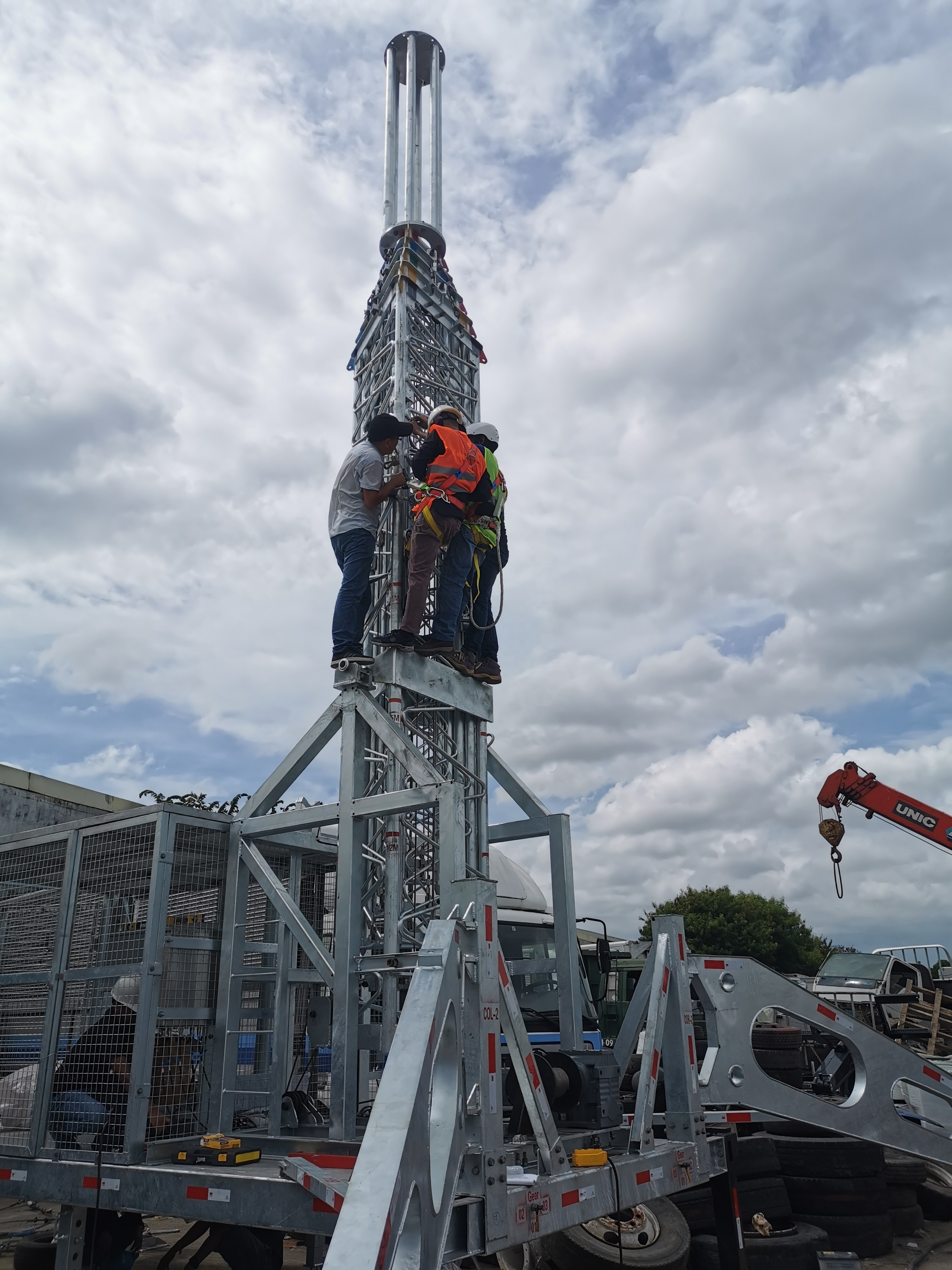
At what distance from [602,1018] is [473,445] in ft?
39.3

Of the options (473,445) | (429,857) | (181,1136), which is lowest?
(181,1136)

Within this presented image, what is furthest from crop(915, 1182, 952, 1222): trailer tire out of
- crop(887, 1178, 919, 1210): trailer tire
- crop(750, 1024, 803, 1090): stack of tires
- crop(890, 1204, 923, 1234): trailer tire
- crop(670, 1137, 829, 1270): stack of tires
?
crop(670, 1137, 829, 1270): stack of tires

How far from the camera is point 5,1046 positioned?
7.57 meters

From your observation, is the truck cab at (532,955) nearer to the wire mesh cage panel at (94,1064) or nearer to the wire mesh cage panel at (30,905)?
the wire mesh cage panel at (94,1064)

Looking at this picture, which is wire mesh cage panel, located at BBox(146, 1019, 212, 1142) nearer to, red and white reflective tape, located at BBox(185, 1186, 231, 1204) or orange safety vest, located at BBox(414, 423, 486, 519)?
red and white reflective tape, located at BBox(185, 1186, 231, 1204)

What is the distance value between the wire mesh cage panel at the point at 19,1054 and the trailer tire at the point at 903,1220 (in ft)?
28.1

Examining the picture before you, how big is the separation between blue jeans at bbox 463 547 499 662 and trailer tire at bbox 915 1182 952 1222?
7950 millimetres

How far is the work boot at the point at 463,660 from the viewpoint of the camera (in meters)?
8.56

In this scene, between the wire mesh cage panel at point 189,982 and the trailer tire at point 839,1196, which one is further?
the trailer tire at point 839,1196

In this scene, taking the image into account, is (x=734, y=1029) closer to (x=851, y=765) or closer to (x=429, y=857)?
(x=429, y=857)

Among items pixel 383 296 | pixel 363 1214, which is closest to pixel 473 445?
pixel 383 296

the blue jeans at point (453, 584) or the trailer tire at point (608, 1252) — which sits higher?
the blue jeans at point (453, 584)

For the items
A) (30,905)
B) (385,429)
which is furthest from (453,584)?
(30,905)

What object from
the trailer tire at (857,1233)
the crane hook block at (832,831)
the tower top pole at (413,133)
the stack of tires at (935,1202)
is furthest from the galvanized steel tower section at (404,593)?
the crane hook block at (832,831)
